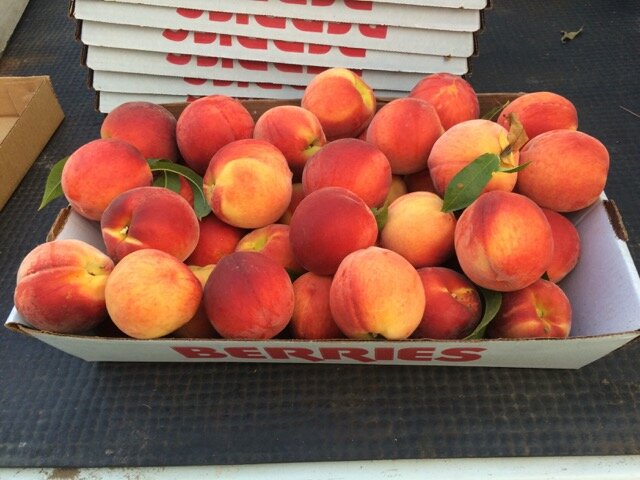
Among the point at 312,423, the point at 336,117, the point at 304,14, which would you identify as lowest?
the point at 312,423

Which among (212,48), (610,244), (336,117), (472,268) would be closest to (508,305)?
(472,268)

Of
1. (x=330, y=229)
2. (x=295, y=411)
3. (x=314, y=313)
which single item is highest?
(x=330, y=229)

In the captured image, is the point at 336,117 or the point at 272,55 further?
the point at 272,55

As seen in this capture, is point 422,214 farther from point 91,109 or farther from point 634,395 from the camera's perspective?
point 91,109

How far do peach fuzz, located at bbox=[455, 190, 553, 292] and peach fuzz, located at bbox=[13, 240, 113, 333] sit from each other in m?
0.48

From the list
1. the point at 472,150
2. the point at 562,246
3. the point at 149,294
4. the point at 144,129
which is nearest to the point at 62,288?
the point at 149,294

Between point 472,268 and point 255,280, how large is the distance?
0.90 ft

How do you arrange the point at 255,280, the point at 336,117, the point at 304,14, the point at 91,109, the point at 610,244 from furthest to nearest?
the point at 91,109 < the point at 304,14 < the point at 336,117 < the point at 610,244 < the point at 255,280

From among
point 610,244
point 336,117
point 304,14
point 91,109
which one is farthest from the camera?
point 91,109

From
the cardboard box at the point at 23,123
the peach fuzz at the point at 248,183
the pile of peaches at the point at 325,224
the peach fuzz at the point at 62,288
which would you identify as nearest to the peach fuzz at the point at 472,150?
the pile of peaches at the point at 325,224

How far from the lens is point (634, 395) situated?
71 cm

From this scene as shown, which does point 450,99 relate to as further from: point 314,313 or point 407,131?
point 314,313

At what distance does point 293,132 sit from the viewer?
827 millimetres

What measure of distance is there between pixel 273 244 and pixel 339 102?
0.29 meters
